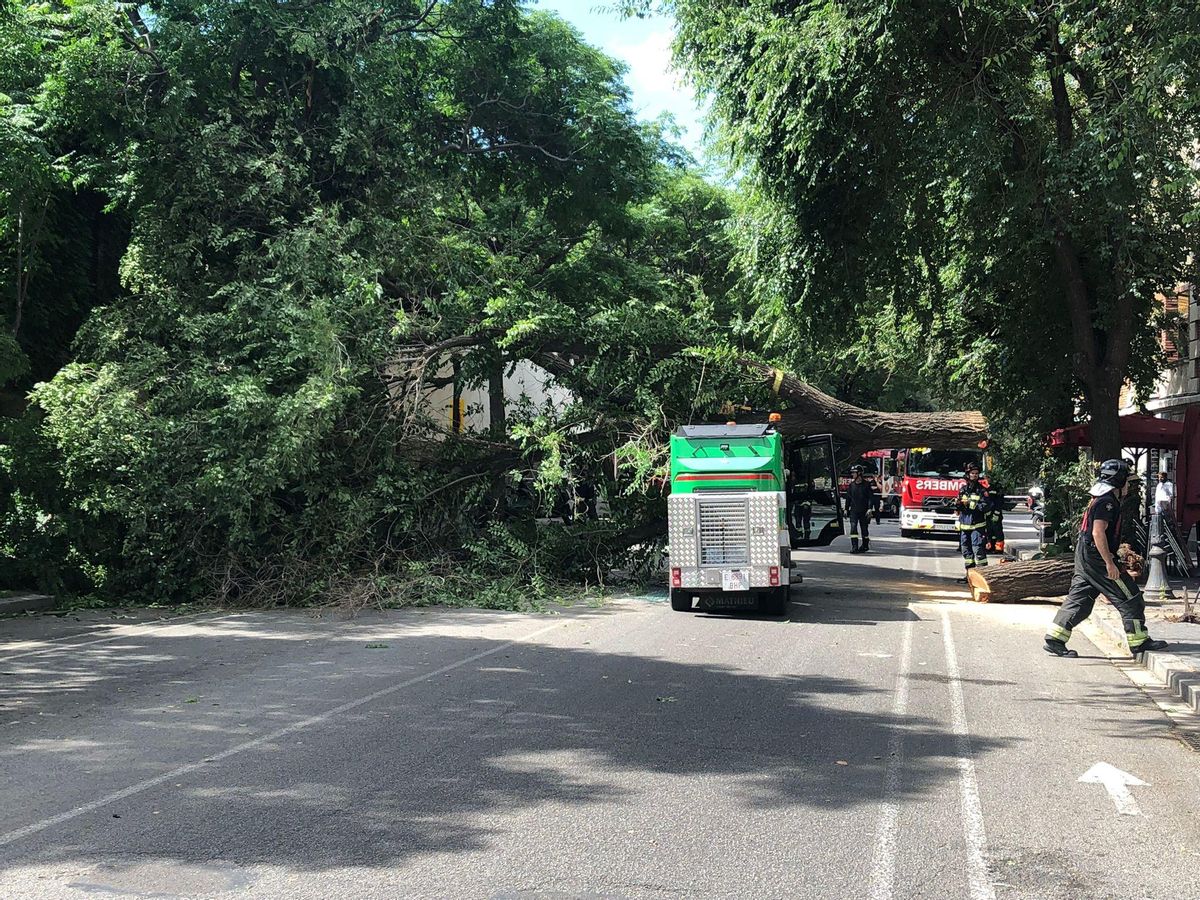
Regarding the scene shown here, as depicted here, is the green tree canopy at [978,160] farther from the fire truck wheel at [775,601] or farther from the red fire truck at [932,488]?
the red fire truck at [932,488]

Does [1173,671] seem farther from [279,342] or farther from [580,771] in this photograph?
[279,342]

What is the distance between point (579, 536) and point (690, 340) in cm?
362

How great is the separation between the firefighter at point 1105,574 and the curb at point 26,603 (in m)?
12.6

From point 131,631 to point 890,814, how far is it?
32.3 feet

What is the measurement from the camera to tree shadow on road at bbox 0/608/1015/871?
200 inches

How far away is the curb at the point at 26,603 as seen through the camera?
13836 millimetres

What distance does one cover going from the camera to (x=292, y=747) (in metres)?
6.77

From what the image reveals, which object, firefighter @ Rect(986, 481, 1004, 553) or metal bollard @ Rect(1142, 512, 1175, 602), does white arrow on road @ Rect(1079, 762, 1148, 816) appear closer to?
metal bollard @ Rect(1142, 512, 1175, 602)

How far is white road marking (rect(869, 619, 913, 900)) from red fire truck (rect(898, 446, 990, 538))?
22781 millimetres

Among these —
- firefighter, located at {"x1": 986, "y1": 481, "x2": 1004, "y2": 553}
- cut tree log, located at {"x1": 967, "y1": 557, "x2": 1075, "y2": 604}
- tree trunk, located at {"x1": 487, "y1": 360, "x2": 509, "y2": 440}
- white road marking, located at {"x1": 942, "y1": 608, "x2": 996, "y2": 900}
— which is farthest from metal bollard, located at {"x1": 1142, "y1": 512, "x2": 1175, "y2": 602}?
tree trunk, located at {"x1": 487, "y1": 360, "x2": 509, "y2": 440}

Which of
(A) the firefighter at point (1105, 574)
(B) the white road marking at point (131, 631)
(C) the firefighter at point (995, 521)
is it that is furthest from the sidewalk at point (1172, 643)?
(B) the white road marking at point (131, 631)

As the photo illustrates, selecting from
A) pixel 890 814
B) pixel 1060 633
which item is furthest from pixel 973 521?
pixel 890 814

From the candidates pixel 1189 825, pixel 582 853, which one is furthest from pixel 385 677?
pixel 1189 825

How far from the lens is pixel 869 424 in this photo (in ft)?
62.0
